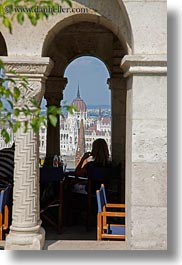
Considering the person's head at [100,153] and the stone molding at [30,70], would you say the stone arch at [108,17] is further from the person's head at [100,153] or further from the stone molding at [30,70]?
the person's head at [100,153]

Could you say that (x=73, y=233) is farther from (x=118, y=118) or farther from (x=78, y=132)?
(x=78, y=132)

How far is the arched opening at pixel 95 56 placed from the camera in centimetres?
672

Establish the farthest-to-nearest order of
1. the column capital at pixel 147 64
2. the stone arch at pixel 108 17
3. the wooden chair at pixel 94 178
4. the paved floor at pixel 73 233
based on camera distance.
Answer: the wooden chair at pixel 94 178
the paved floor at pixel 73 233
the stone arch at pixel 108 17
the column capital at pixel 147 64

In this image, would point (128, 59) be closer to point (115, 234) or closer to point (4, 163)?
point (115, 234)

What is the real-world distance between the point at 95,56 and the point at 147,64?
4408 millimetres

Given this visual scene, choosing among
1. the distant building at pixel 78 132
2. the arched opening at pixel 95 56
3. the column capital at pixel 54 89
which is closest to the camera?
the arched opening at pixel 95 56

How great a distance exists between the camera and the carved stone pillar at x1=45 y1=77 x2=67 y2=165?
7.51 metres

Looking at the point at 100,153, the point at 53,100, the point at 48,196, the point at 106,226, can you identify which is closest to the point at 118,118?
the point at 100,153

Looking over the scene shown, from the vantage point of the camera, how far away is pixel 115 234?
4176 millimetres

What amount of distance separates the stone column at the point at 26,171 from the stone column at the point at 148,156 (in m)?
0.70

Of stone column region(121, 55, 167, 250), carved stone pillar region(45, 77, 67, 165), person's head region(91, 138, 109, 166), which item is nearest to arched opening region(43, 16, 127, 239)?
carved stone pillar region(45, 77, 67, 165)

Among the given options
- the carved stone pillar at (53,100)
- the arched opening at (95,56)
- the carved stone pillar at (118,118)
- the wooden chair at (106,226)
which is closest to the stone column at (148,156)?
the wooden chair at (106,226)

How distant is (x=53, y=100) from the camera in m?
7.51

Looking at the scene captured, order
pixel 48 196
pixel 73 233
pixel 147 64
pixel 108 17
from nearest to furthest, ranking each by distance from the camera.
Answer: pixel 147 64, pixel 108 17, pixel 73 233, pixel 48 196
